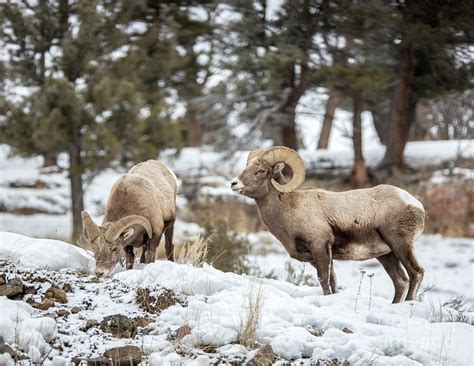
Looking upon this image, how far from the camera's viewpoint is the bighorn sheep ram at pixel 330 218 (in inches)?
232

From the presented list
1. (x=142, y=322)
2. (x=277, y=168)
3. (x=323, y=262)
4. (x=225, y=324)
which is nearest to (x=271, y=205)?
(x=277, y=168)

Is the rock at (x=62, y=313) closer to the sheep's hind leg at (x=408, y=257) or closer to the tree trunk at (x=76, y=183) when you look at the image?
the sheep's hind leg at (x=408, y=257)

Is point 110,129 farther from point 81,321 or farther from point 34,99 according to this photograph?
point 81,321

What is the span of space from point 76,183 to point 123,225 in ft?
31.2

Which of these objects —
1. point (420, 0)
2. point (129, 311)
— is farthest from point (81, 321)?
point (420, 0)

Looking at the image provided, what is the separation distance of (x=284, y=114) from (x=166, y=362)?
12.5 metres

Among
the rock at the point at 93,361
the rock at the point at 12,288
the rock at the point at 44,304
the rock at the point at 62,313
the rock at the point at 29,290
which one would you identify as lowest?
the rock at the point at 93,361

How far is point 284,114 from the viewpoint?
16188 millimetres

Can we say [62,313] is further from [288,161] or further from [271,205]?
[288,161]

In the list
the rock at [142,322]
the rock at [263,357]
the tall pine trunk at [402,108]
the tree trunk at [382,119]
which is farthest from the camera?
the tree trunk at [382,119]

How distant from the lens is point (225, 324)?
4551mm

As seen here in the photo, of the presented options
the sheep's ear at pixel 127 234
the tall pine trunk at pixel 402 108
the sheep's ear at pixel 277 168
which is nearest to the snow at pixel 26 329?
the sheep's ear at pixel 127 234

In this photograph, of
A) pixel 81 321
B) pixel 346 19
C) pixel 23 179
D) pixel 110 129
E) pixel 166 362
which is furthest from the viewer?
pixel 23 179

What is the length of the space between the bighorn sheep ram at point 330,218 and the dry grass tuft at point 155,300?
1.28 m
